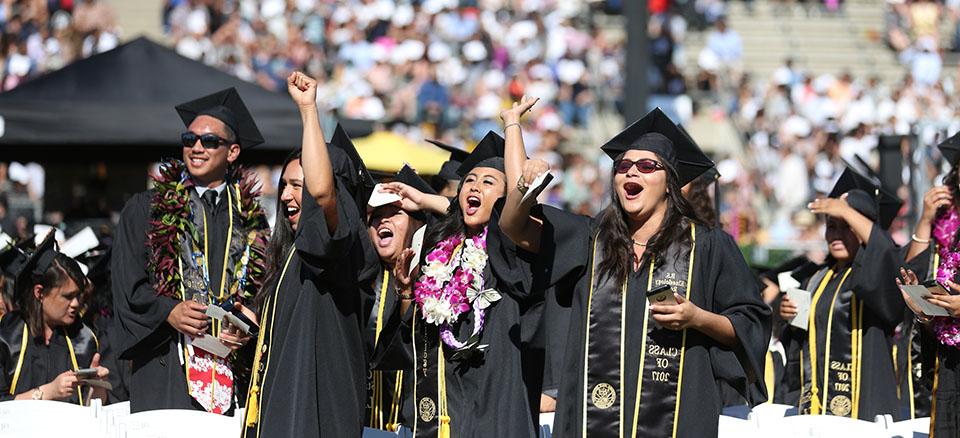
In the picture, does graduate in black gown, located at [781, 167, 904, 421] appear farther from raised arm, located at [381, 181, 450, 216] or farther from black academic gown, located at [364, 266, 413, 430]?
black academic gown, located at [364, 266, 413, 430]

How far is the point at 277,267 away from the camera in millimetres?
6215

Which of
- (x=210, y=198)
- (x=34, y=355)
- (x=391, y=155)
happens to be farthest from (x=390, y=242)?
(x=391, y=155)

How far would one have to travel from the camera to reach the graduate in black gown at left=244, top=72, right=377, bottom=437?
5625mm

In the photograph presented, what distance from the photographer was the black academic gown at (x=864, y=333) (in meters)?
7.55

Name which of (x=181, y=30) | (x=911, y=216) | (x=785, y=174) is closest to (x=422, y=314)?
(x=911, y=216)

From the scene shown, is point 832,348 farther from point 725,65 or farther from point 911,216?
point 725,65

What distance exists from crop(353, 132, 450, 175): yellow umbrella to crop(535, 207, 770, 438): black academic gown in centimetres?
855

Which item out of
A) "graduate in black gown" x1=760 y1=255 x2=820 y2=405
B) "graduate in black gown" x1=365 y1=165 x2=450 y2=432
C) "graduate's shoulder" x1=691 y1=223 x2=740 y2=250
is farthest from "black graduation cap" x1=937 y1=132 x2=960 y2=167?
"graduate in black gown" x1=365 y1=165 x2=450 y2=432

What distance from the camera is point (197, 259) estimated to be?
22.5ft

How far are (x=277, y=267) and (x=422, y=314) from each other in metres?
0.69

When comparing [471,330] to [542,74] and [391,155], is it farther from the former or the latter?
[542,74]

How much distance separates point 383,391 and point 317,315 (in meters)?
1.22

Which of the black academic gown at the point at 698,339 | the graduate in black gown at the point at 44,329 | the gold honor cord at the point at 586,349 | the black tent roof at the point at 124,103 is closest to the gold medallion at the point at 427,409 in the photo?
the black academic gown at the point at 698,339

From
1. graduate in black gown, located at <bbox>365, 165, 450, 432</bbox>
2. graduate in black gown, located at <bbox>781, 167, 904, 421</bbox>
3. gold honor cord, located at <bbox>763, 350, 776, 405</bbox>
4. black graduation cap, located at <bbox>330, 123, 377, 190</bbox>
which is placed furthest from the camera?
gold honor cord, located at <bbox>763, 350, 776, 405</bbox>
